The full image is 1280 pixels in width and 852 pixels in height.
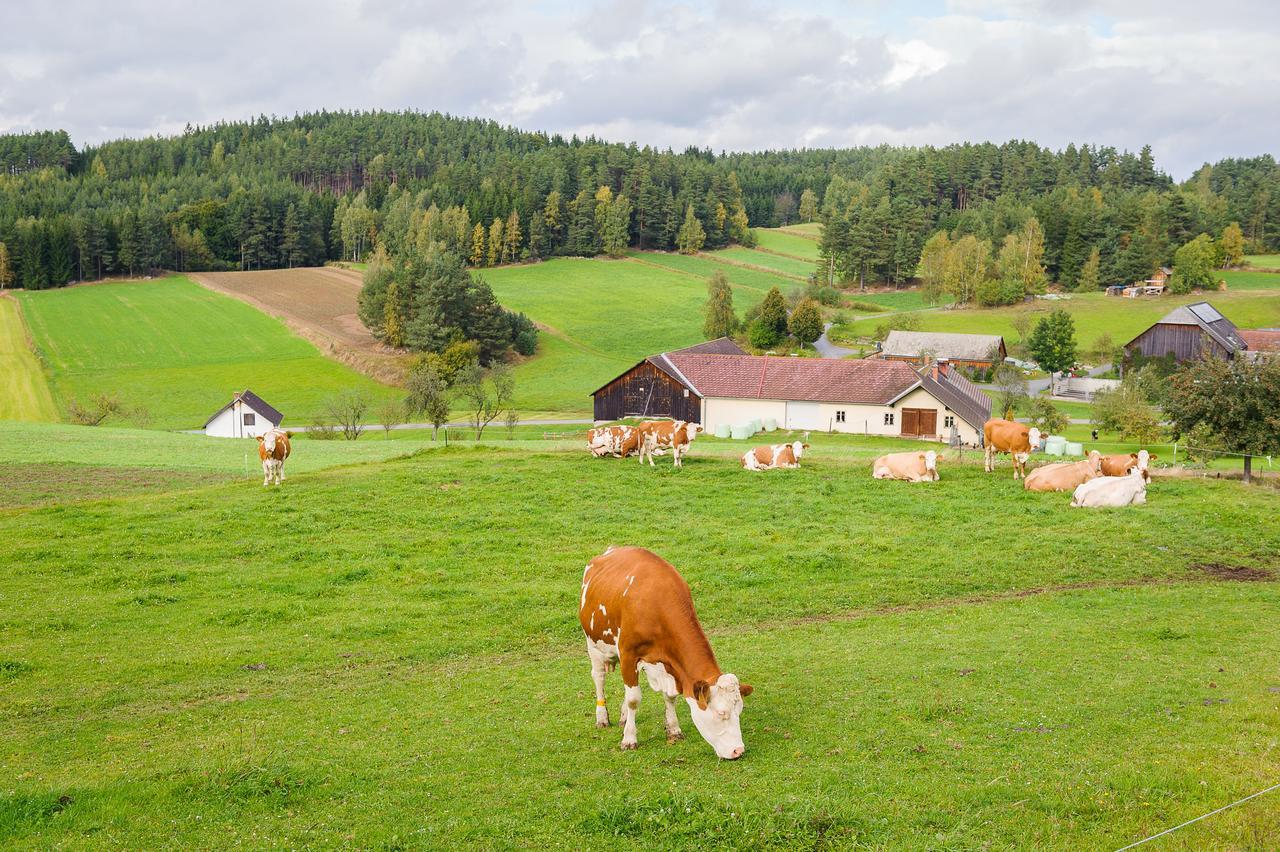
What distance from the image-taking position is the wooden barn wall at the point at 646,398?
66.2 meters

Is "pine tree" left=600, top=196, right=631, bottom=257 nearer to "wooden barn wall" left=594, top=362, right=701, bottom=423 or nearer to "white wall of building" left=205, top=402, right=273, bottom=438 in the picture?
"wooden barn wall" left=594, top=362, right=701, bottom=423

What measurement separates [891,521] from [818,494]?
3.71 metres

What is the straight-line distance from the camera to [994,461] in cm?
3662

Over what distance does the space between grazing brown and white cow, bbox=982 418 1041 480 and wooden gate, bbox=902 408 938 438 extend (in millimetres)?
22422

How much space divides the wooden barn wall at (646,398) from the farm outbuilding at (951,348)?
3548 cm

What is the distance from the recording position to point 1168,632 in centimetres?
1852

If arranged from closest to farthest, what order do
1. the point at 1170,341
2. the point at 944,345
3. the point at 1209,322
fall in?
the point at 1209,322, the point at 1170,341, the point at 944,345

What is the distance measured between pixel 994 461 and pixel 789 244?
155 m

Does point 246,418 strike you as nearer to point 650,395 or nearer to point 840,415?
point 650,395

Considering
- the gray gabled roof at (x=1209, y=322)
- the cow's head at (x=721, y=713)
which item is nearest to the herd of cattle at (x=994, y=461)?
the cow's head at (x=721, y=713)

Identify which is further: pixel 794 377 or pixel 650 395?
pixel 650 395

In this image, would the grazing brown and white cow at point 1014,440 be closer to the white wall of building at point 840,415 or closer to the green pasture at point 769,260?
the white wall of building at point 840,415

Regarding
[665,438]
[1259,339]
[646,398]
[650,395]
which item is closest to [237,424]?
[646,398]

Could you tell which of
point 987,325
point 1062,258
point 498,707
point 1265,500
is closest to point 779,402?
point 1265,500
